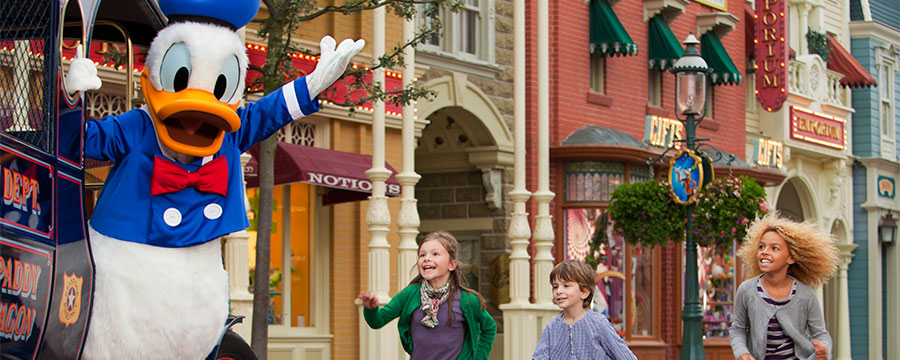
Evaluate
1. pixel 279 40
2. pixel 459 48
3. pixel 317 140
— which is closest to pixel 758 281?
pixel 279 40

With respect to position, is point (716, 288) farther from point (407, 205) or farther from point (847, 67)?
point (407, 205)

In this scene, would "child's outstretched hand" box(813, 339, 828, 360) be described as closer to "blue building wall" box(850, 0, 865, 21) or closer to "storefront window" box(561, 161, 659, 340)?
"storefront window" box(561, 161, 659, 340)

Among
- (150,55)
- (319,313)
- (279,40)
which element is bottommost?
(319,313)

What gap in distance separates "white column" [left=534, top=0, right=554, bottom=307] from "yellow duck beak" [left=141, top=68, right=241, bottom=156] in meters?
11.2

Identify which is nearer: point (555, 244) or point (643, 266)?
point (555, 244)

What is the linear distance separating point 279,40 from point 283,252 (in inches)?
201

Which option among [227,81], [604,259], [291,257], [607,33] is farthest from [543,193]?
[227,81]

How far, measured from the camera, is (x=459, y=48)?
62.1ft

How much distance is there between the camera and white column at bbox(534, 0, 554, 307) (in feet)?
58.2

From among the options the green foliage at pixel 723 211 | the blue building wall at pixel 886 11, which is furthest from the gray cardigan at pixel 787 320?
the blue building wall at pixel 886 11

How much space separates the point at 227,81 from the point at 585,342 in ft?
7.87

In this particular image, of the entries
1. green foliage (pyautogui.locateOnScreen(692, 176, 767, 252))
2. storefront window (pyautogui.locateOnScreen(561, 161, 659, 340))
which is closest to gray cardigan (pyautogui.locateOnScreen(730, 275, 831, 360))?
green foliage (pyautogui.locateOnScreen(692, 176, 767, 252))

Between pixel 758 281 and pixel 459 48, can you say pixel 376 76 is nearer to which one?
pixel 459 48

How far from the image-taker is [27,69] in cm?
570
